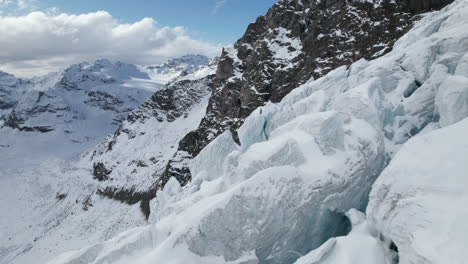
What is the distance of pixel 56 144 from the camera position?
549ft

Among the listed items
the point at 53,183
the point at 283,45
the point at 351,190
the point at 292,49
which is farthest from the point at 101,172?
the point at 351,190

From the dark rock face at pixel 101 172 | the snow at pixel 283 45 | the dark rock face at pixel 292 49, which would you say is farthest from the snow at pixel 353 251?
the dark rock face at pixel 101 172

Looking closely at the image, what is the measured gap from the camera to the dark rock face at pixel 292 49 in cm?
4991

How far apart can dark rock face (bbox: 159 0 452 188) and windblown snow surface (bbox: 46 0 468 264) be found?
30268mm

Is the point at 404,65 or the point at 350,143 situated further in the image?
the point at 404,65

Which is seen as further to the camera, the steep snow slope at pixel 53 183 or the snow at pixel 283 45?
the steep snow slope at pixel 53 183

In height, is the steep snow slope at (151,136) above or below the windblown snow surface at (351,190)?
below

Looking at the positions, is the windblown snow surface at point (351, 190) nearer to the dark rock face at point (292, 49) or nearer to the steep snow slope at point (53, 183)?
the dark rock face at point (292, 49)

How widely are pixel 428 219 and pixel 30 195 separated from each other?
11883 centimetres

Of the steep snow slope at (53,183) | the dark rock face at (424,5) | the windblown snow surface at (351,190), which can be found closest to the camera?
the windblown snow surface at (351,190)

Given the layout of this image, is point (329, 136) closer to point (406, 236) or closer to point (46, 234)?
point (406, 236)

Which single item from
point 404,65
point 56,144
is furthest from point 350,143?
point 56,144

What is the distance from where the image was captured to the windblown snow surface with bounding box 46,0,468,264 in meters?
7.30

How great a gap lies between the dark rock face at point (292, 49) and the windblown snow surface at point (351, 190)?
30268 millimetres
